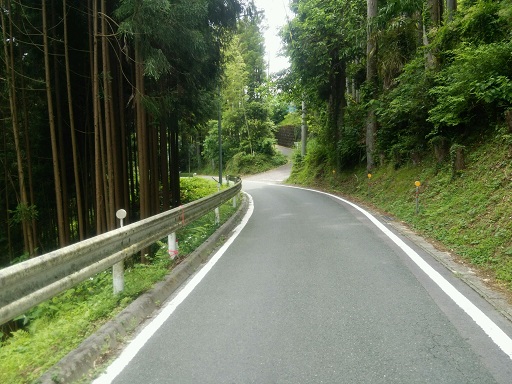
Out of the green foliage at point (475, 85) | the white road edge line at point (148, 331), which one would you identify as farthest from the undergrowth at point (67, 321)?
the green foliage at point (475, 85)

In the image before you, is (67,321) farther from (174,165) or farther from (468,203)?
(174,165)

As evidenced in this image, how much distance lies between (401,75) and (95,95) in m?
11.7

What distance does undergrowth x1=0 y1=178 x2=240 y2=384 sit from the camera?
3394 millimetres

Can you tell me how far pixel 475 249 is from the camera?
693cm

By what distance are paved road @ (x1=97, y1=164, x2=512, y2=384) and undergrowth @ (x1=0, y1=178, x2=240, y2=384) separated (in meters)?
0.49

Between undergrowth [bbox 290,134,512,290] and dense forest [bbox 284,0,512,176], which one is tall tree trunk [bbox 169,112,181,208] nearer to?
undergrowth [bbox 290,134,512,290]

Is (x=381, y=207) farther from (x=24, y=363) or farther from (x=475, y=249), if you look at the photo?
(x=24, y=363)

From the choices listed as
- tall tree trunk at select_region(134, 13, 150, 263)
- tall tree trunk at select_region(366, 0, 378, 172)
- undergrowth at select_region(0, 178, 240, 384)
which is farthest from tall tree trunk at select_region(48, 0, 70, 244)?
tall tree trunk at select_region(366, 0, 378, 172)

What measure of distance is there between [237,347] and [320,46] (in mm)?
20274

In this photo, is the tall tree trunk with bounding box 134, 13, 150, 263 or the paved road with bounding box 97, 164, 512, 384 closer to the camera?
the paved road with bounding box 97, 164, 512, 384

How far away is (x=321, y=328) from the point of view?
13.7 feet

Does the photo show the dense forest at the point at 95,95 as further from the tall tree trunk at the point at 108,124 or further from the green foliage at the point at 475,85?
the green foliage at the point at 475,85

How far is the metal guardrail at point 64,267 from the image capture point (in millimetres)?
3085

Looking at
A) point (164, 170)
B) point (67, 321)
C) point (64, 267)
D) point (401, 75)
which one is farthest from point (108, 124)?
point (401, 75)
